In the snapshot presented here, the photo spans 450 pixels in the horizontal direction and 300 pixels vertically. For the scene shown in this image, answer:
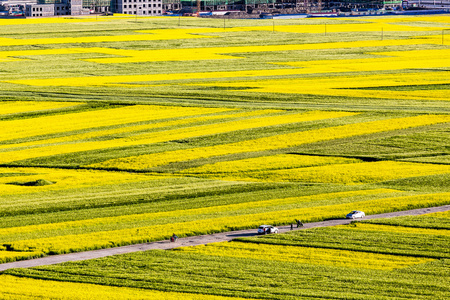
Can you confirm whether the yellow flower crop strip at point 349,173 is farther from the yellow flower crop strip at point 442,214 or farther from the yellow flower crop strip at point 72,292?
the yellow flower crop strip at point 72,292

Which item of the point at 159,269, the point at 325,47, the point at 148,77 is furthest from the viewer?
the point at 325,47

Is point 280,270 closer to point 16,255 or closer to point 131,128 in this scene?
point 16,255

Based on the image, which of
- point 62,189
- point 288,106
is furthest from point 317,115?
point 62,189

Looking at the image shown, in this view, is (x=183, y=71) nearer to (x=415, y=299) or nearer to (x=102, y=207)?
(x=102, y=207)

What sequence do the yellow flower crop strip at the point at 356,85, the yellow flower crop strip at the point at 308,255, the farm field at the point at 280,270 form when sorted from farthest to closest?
the yellow flower crop strip at the point at 356,85 < the yellow flower crop strip at the point at 308,255 < the farm field at the point at 280,270

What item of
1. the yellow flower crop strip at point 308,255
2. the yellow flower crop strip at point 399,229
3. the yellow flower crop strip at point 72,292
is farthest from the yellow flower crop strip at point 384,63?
the yellow flower crop strip at point 72,292

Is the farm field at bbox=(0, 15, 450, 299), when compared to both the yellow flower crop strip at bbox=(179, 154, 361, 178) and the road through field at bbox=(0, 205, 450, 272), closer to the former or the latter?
the yellow flower crop strip at bbox=(179, 154, 361, 178)

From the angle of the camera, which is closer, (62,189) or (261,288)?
(261,288)
